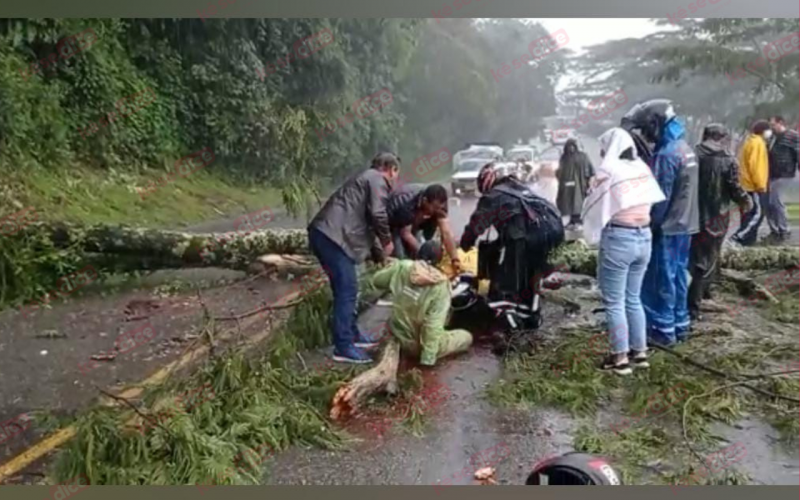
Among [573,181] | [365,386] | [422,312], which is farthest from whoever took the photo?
[422,312]

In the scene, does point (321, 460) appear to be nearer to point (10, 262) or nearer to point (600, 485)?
point (600, 485)

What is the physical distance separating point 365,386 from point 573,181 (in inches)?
52.1

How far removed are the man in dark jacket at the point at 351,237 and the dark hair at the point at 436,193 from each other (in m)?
0.17

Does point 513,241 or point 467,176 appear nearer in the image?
point 467,176

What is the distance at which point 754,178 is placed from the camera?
342 cm

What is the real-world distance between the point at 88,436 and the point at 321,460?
3.09 ft

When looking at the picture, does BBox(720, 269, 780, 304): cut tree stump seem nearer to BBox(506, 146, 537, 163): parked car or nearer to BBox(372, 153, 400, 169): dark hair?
BBox(506, 146, 537, 163): parked car

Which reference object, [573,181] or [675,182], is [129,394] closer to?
[573,181]

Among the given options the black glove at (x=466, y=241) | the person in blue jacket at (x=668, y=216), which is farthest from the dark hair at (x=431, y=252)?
the person in blue jacket at (x=668, y=216)

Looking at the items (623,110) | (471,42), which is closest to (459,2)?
(471,42)

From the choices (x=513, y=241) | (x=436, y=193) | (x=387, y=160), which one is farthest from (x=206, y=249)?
(x=513, y=241)

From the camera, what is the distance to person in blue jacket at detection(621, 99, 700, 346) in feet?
10.7

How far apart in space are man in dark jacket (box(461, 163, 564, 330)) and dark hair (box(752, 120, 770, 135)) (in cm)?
95

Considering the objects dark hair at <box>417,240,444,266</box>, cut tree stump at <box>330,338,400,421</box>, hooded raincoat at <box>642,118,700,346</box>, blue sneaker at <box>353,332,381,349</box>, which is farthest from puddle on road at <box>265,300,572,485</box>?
hooded raincoat at <box>642,118,700,346</box>
